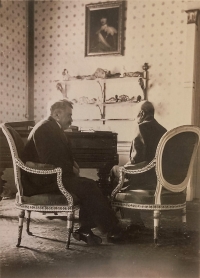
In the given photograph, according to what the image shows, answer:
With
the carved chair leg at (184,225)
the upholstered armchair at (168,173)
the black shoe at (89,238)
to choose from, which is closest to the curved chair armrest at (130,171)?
the upholstered armchair at (168,173)

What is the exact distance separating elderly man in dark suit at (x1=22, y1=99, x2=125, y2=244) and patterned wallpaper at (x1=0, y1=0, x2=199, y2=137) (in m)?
1.10

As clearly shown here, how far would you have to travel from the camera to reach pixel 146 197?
7.32 feet

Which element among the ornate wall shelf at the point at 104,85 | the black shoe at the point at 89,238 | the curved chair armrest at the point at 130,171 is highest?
the ornate wall shelf at the point at 104,85

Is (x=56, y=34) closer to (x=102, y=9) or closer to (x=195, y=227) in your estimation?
(x=102, y=9)

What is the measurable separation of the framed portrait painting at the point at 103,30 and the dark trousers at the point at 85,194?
6.92ft

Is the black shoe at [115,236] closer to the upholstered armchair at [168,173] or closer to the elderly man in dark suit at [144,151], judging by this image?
the upholstered armchair at [168,173]

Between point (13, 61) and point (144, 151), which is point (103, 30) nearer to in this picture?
point (13, 61)

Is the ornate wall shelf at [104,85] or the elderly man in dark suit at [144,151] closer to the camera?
the elderly man in dark suit at [144,151]

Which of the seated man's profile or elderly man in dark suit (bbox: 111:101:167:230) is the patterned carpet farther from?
the seated man's profile

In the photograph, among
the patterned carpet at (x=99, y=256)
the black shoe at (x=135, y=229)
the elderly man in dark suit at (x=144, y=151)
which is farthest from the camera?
the black shoe at (x=135, y=229)

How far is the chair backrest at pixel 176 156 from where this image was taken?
2162mm

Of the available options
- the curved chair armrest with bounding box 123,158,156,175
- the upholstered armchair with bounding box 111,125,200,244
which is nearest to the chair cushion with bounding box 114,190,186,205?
the upholstered armchair with bounding box 111,125,200,244

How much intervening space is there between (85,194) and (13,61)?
213 centimetres

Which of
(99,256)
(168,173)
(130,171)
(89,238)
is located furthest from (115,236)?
(168,173)
